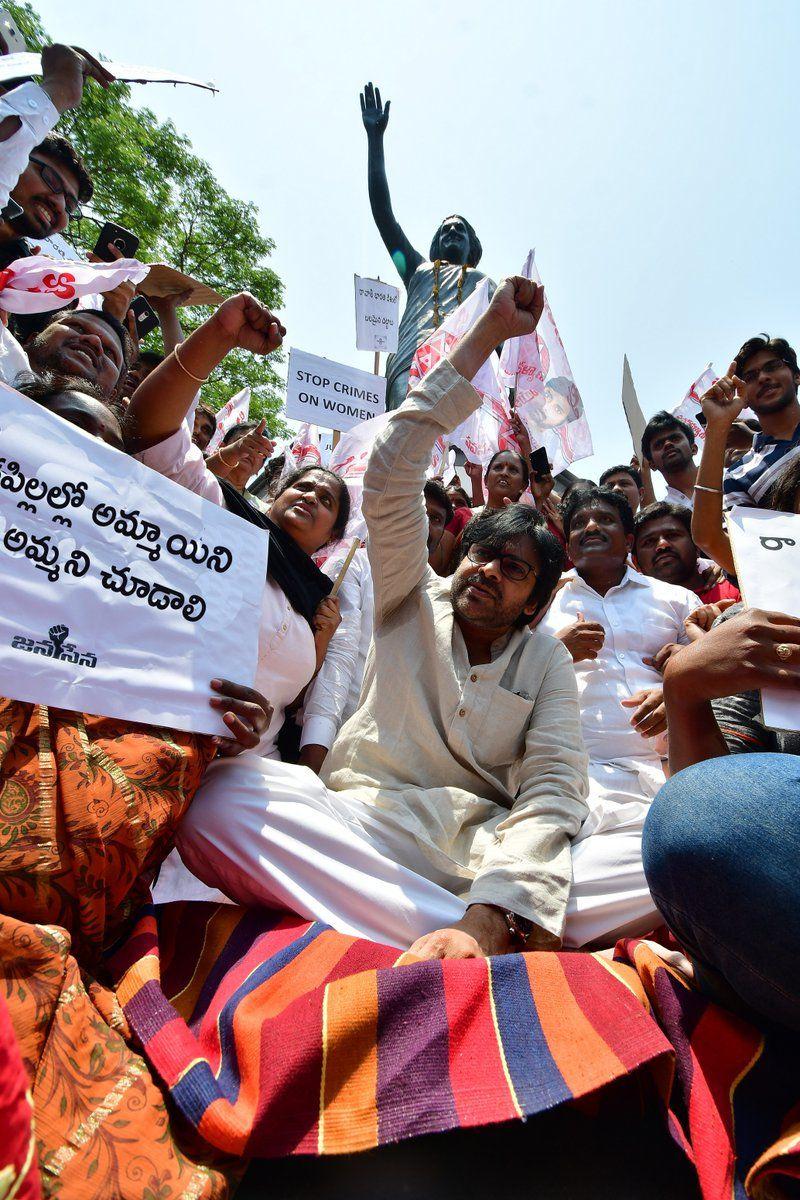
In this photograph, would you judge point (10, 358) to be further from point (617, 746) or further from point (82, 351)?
point (617, 746)

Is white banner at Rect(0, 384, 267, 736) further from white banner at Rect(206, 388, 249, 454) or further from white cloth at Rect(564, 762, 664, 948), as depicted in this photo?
white banner at Rect(206, 388, 249, 454)

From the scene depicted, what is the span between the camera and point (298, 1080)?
1.03m

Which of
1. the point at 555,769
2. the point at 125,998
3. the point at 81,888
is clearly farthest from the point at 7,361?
the point at 555,769

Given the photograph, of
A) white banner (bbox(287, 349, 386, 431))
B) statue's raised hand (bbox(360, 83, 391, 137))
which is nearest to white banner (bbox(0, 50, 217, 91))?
white banner (bbox(287, 349, 386, 431))

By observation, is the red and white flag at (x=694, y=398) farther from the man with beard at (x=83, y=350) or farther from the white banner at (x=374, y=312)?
the man with beard at (x=83, y=350)

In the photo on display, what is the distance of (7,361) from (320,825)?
192cm

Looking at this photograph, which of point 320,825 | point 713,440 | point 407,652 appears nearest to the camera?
point 320,825

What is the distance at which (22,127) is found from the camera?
3064 millimetres

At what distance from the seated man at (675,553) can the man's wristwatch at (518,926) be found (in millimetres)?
2623

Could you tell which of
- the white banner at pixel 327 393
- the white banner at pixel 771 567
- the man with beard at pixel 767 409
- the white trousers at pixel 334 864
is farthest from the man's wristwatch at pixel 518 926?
the white banner at pixel 327 393

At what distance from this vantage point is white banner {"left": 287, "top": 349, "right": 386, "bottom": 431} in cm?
559

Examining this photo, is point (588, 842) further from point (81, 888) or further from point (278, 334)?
point (278, 334)

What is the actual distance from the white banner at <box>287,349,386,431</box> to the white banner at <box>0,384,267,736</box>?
13.5 feet

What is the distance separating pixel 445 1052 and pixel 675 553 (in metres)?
3.22
